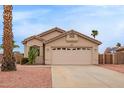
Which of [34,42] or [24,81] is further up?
[34,42]

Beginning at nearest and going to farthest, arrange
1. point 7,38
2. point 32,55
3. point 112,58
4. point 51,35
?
point 7,38 → point 32,55 → point 112,58 → point 51,35

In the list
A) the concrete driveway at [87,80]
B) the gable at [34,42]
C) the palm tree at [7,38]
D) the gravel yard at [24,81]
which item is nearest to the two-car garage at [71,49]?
the gable at [34,42]

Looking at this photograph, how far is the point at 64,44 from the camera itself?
40844 millimetres

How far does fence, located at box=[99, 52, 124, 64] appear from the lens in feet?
141

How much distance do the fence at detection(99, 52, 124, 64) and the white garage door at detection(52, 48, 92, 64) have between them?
9.89 feet

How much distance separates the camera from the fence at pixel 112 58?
42.9m

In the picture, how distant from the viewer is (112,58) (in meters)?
43.4

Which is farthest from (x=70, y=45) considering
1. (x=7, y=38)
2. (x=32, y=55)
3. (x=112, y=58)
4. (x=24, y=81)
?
(x=24, y=81)

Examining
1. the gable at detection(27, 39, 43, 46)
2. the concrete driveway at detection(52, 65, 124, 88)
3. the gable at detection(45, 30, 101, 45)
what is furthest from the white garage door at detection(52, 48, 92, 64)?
the concrete driveway at detection(52, 65, 124, 88)

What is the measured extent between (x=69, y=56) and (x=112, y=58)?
591 cm

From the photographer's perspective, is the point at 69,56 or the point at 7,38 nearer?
the point at 7,38

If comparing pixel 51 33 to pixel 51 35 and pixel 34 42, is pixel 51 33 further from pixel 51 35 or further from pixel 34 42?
pixel 34 42
